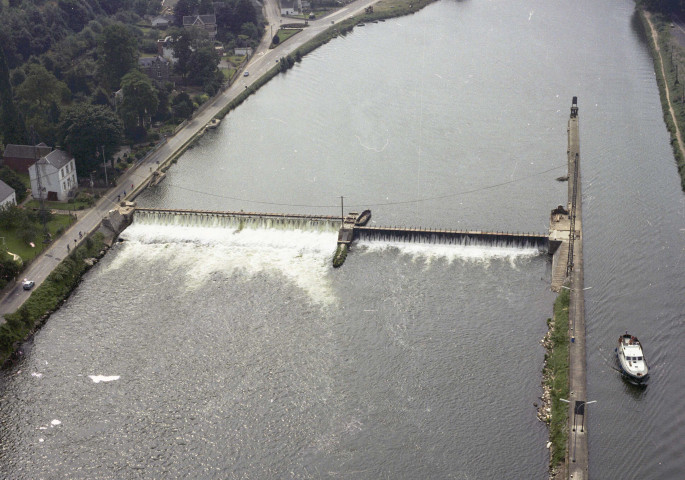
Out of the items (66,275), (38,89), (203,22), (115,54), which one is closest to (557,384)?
(66,275)

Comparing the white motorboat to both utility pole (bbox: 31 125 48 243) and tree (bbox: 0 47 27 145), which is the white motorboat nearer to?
utility pole (bbox: 31 125 48 243)

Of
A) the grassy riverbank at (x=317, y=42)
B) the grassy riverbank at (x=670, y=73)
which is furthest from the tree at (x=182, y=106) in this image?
the grassy riverbank at (x=670, y=73)

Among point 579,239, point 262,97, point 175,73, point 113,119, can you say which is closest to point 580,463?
point 579,239

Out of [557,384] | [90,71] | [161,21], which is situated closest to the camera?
[557,384]

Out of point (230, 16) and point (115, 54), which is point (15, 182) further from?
point (230, 16)

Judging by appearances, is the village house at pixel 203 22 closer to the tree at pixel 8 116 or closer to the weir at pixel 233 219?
the tree at pixel 8 116

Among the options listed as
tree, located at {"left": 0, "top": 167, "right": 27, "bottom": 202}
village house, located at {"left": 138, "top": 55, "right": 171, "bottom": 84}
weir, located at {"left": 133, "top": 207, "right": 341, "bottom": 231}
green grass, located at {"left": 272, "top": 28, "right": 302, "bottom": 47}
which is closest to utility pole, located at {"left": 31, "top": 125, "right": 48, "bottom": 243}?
tree, located at {"left": 0, "top": 167, "right": 27, "bottom": 202}
